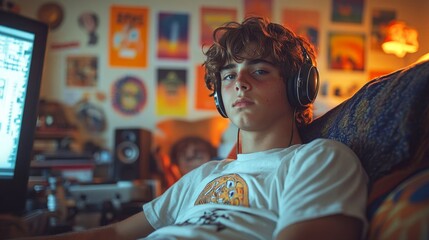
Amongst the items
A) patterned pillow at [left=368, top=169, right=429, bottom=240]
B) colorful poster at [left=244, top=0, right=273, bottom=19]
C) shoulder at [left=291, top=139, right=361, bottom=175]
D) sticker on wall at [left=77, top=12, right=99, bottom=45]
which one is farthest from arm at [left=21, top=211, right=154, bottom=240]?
colorful poster at [left=244, top=0, right=273, bottom=19]

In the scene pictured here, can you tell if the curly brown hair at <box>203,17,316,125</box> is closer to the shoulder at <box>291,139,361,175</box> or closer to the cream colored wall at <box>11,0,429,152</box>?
the shoulder at <box>291,139,361,175</box>

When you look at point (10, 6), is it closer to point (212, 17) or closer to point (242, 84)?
point (212, 17)

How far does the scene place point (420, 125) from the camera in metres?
0.76

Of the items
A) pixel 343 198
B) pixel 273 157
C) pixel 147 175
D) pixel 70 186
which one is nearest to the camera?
pixel 343 198

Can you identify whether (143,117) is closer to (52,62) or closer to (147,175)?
(147,175)

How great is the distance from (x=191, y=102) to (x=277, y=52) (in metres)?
2.13

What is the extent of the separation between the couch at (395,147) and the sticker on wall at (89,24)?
2518mm

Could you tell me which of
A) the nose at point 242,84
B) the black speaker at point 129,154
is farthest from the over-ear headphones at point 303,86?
the black speaker at point 129,154

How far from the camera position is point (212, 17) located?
3236 millimetres

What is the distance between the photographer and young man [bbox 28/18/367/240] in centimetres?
72

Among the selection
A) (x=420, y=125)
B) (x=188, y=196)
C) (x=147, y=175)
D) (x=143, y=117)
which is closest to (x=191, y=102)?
(x=143, y=117)

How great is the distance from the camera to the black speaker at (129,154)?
2.73 metres

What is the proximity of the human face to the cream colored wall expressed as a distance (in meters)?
2.06

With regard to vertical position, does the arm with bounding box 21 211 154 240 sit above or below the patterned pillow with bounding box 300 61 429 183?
below
